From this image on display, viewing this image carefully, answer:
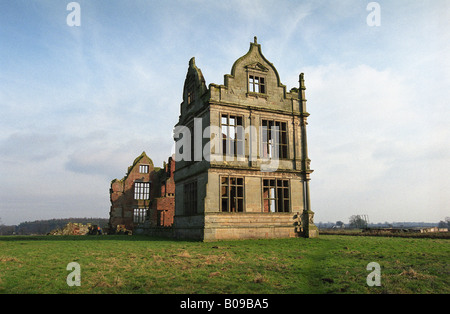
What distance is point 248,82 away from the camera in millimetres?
23109

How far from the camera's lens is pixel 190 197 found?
23.8 m

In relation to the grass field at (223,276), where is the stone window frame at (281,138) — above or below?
above

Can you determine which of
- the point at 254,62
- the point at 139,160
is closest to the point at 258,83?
the point at 254,62

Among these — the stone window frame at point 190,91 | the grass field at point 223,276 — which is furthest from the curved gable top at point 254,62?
the grass field at point 223,276

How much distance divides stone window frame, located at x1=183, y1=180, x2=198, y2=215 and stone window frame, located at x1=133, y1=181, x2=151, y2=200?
849 inches

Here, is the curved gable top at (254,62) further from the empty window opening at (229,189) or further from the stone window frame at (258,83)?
the empty window opening at (229,189)

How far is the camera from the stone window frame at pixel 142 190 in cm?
4456

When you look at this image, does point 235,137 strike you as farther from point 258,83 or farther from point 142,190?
point 142,190

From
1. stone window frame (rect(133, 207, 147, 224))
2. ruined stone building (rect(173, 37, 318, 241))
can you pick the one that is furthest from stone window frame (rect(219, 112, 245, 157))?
stone window frame (rect(133, 207, 147, 224))

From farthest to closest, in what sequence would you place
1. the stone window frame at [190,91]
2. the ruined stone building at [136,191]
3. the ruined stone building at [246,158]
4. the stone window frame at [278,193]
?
the ruined stone building at [136,191]
the stone window frame at [190,91]
the stone window frame at [278,193]
the ruined stone building at [246,158]

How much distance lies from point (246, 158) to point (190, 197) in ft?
18.1

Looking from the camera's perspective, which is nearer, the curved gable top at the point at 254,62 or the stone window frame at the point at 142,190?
the curved gable top at the point at 254,62
